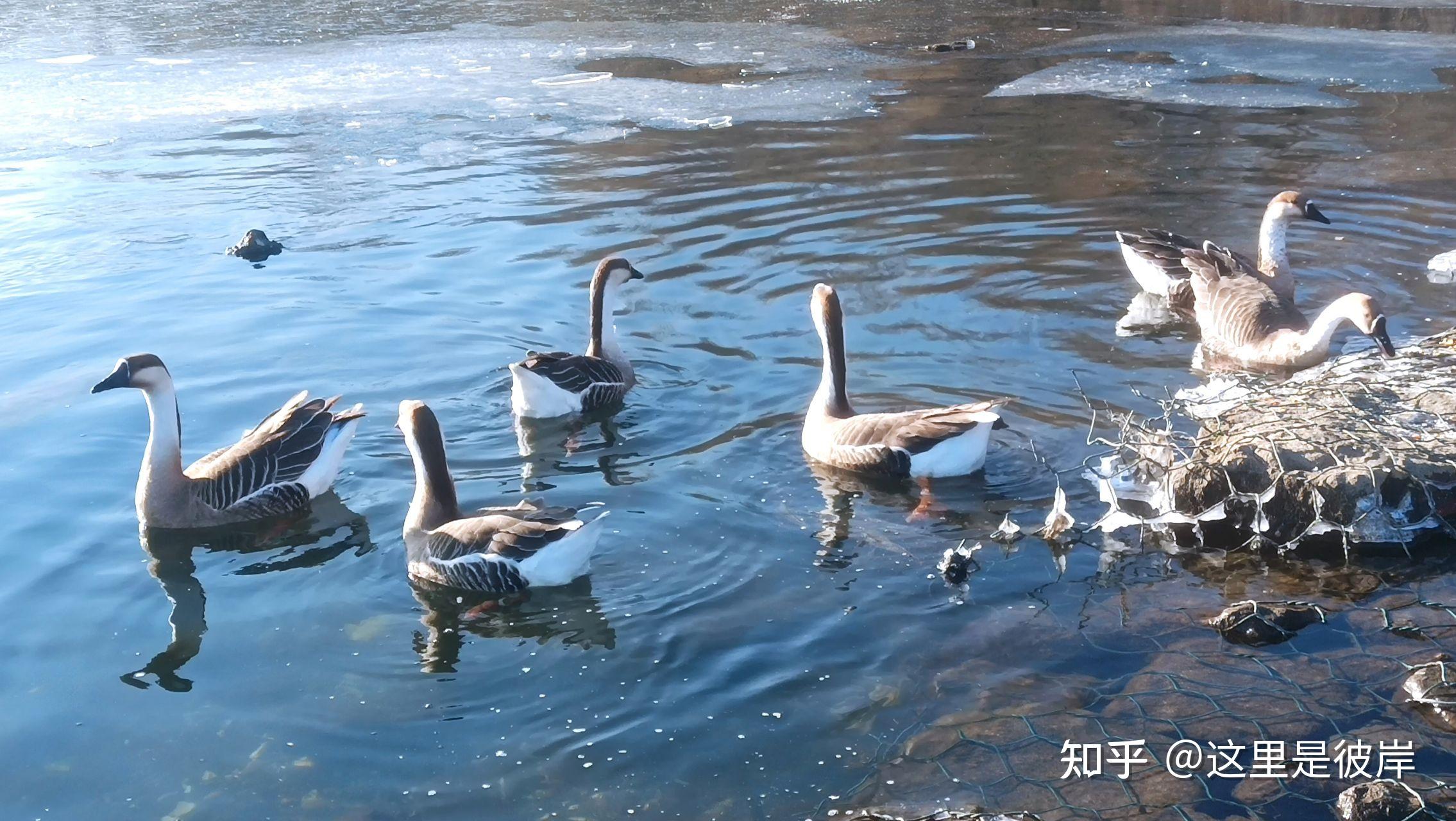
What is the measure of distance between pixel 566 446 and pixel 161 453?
2.66 meters

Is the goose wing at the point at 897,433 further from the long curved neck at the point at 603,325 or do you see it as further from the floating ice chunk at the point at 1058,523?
the long curved neck at the point at 603,325

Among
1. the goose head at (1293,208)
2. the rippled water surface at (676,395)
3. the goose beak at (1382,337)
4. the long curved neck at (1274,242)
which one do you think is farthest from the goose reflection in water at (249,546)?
the goose head at (1293,208)

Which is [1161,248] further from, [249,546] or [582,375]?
[249,546]

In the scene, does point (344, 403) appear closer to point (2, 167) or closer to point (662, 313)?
point (662, 313)

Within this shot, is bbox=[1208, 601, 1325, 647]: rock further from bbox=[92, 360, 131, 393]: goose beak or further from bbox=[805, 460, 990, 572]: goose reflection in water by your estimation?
bbox=[92, 360, 131, 393]: goose beak

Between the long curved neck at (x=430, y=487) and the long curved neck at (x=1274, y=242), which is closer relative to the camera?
the long curved neck at (x=430, y=487)

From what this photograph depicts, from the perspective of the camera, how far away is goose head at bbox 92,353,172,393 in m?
8.29

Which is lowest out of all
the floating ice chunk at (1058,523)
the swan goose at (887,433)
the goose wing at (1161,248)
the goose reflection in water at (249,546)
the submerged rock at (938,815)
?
the submerged rock at (938,815)

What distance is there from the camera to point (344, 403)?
9891 millimetres

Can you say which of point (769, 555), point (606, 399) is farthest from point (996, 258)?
point (769, 555)

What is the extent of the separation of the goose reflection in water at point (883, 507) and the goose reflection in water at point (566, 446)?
1.38 metres

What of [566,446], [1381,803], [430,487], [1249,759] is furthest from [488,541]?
[1381,803]

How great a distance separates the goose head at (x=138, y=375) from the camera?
8.29 m

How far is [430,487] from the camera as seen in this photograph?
7.66 meters
